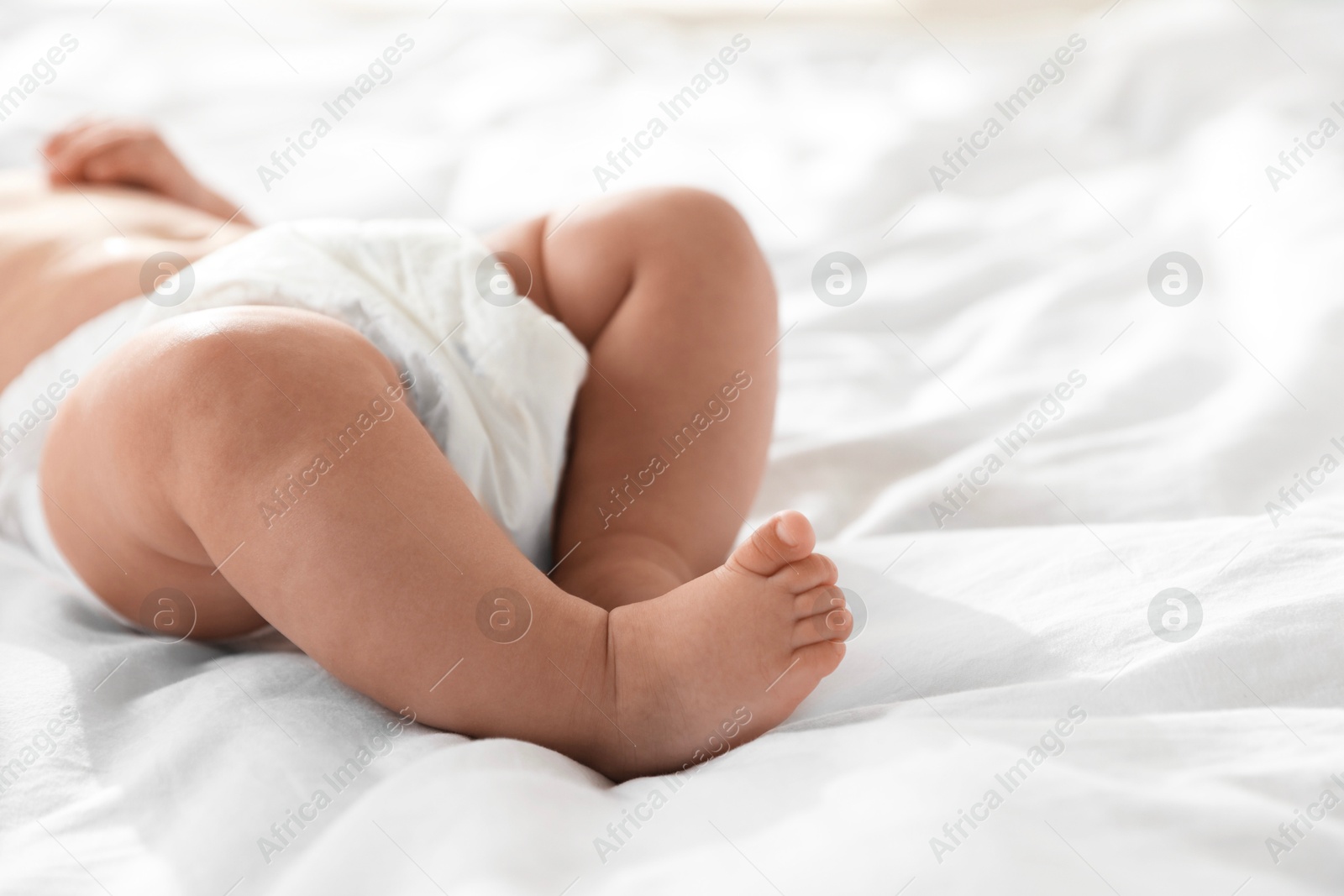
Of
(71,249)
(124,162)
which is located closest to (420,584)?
(71,249)

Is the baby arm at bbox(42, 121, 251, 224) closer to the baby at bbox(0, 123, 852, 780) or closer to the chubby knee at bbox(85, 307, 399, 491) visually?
the baby at bbox(0, 123, 852, 780)

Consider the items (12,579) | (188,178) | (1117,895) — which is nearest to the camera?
(1117,895)

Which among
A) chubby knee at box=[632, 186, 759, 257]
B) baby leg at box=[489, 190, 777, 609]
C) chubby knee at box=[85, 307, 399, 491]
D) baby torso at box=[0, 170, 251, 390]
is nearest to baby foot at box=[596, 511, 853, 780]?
baby leg at box=[489, 190, 777, 609]

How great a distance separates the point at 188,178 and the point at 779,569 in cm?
95

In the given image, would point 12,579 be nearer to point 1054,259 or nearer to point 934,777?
point 934,777

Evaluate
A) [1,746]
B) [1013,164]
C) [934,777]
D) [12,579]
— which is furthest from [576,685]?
[1013,164]

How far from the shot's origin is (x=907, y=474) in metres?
0.93

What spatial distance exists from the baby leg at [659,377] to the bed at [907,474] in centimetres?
8

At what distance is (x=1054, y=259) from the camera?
122cm

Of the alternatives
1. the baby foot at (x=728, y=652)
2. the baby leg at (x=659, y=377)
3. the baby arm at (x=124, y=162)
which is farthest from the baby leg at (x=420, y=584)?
the baby arm at (x=124, y=162)

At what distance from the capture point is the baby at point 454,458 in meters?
0.57

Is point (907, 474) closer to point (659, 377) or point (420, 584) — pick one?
point (659, 377)

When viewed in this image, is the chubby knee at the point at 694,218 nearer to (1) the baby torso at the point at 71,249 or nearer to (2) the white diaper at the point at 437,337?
(2) the white diaper at the point at 437,337

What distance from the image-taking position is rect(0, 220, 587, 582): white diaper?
2.34 feet
